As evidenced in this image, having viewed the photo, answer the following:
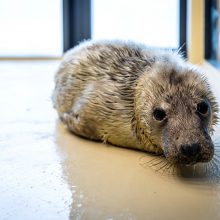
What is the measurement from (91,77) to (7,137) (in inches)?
17.7

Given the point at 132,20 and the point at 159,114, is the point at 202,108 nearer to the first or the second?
the point at 159,114

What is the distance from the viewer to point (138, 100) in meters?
2.18

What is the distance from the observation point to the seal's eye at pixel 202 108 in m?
1.99

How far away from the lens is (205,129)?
6.29 feet

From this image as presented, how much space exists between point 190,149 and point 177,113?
0.65 ft

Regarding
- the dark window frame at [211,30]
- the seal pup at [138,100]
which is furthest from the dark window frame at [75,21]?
the seal pup at [138,100]

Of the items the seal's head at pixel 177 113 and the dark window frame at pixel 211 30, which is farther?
the dark window frame at pixel 211 30

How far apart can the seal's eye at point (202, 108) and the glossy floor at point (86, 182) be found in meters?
0.19

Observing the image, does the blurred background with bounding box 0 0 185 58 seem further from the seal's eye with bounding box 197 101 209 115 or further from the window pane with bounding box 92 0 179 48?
the seal's eye with bounding box 197 101 209 115

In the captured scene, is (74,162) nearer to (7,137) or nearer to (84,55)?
(7,137)

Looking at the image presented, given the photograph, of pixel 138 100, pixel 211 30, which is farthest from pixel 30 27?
pixel 138 100

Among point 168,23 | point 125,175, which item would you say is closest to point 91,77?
point 125,175

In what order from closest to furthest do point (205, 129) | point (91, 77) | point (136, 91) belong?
1. point (205, 129)
2. point (136, 91)
3. point (91, 77)

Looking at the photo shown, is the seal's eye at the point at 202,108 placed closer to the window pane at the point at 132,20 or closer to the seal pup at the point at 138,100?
the seal pup at the point at 138,100
